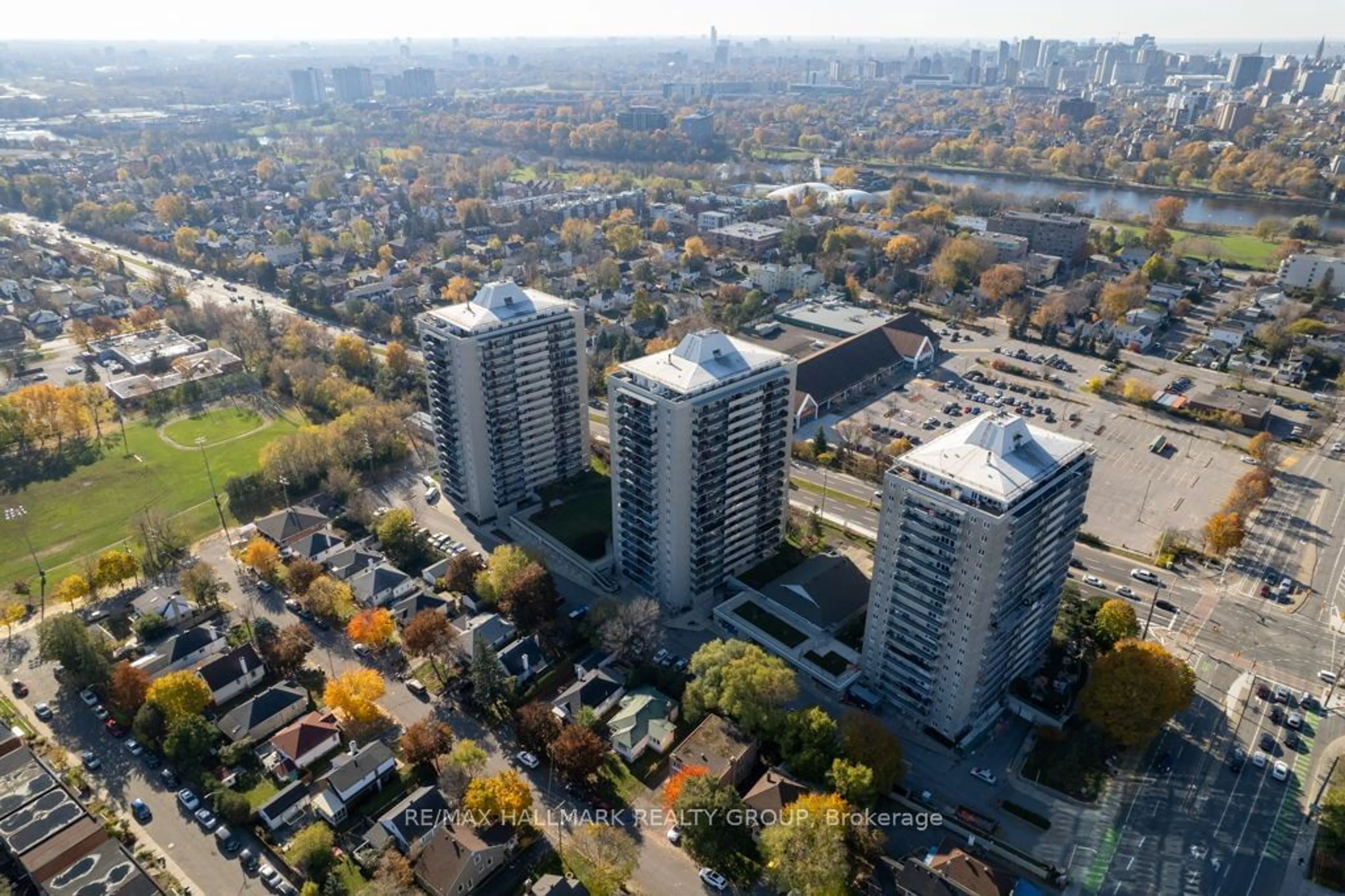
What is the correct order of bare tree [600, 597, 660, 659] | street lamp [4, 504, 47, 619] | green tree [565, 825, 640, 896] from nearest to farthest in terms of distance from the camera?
green tree [565, 825, 640, 896]
bare tree [600, 597, 660, 659]
street lamp [4, 504, 47, 619]

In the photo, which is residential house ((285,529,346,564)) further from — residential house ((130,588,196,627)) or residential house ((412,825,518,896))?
residential house ((412,825,518,896))

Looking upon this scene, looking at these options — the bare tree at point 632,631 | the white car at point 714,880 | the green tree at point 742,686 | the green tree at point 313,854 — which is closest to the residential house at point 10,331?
the green tree at point 313,854

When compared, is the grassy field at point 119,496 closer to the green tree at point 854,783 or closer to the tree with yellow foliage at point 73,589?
the tree with yellow foliage at point 73,589

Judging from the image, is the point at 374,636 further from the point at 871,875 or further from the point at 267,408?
the point at 267,408

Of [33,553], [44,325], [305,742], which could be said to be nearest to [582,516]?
[305,742]

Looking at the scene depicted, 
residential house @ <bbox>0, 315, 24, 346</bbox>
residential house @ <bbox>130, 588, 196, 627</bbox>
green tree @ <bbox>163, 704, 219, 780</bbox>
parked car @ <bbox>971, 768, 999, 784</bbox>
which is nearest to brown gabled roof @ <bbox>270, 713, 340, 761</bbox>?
green tree @ <bbox>163, 704, 219, 780</bbox>

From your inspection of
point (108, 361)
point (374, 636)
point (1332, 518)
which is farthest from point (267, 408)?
point (1332, 518)
